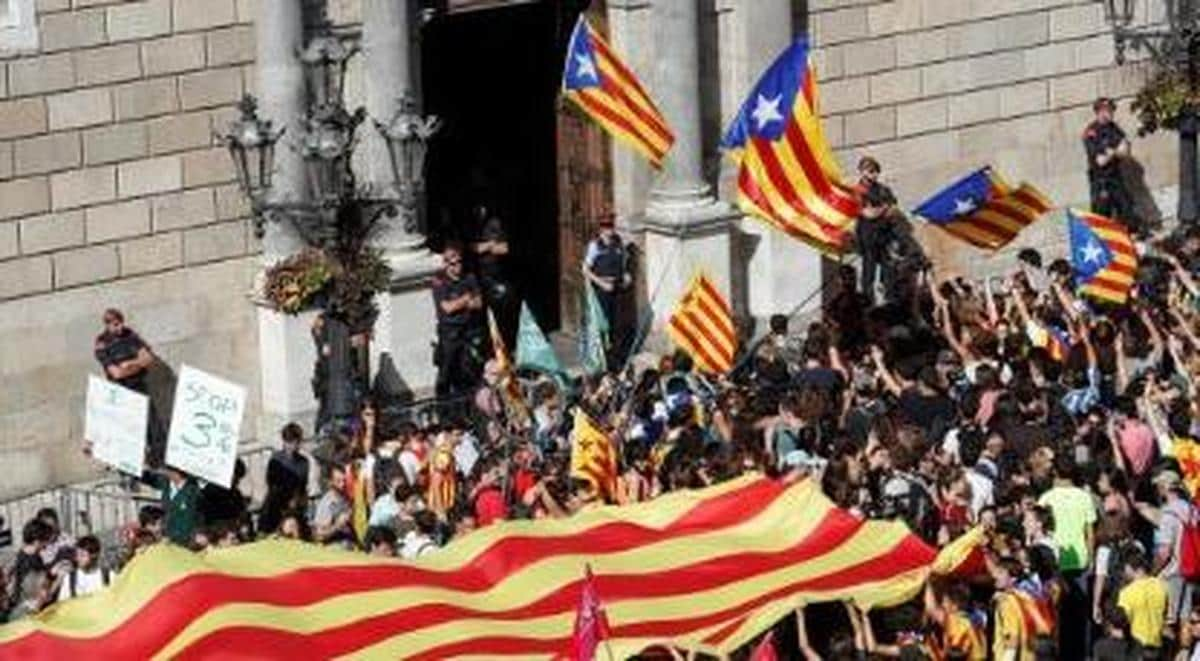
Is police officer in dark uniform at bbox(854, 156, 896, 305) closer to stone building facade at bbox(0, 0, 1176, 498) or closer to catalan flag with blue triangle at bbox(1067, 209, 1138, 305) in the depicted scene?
stone building facade at bbox(0, 0, 1176, 498)

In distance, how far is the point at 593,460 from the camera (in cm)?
2709

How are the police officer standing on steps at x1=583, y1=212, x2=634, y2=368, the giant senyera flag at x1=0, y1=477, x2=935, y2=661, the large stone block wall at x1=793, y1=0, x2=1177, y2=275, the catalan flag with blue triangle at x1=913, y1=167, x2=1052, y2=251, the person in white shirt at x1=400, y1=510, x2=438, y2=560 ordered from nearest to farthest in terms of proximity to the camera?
the giant senyera flag at x1=0, y1=477, x2=935, y2=661, the person in white shirt at x1=400, y1=510, x2=438, y2=560, the catalan flag with blue triangle at x1=913, y1=167, x2=1052, y2=251, the police officer standing on steps at x1=583, y1=212, x2=634, y2=368, the large stone block wall at x1=793, y1=0, x2=1177, y2=275

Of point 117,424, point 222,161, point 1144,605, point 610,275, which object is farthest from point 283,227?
point 1144,605

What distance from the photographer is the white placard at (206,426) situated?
87.9 feet

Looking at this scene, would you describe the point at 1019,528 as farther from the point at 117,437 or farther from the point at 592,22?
the point at 592,22

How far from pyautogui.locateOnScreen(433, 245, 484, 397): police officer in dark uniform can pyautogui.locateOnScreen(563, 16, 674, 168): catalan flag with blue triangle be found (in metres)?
2.04

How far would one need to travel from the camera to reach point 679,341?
30109mm

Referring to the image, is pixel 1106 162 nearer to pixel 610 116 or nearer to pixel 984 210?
pixel 984 210

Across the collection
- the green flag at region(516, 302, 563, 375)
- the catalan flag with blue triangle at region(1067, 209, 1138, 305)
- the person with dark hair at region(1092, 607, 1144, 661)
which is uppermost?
the catalan flag with blue triangle at region(1067, 209, 1138, 305)

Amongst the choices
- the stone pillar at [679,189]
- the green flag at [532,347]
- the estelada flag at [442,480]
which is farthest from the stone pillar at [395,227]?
the estelada flag at [442,480]

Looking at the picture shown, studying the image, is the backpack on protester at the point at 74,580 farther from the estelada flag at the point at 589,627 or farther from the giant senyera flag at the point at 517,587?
the estelada flag at the point at 589,627

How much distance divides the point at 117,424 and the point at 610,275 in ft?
24.4

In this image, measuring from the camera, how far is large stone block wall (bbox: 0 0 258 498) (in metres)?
30.8

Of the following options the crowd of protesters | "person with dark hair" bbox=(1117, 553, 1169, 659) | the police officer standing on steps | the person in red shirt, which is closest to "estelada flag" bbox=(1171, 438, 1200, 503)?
the crowd of protesters
